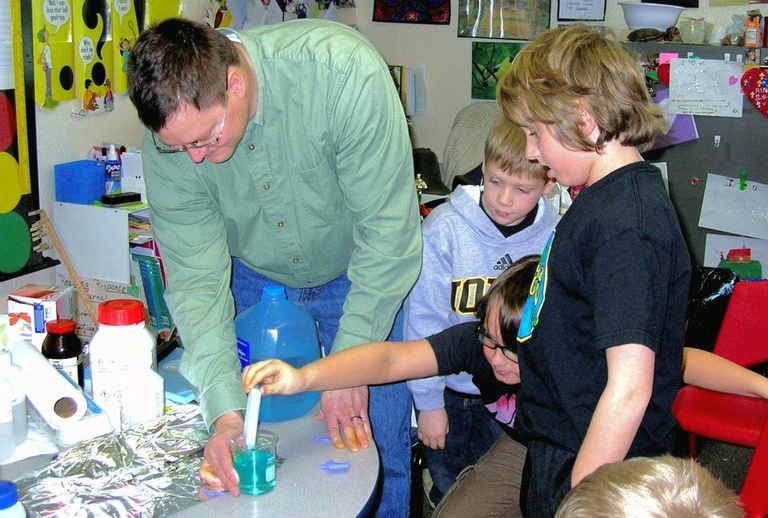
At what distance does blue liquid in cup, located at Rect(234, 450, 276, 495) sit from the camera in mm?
1212

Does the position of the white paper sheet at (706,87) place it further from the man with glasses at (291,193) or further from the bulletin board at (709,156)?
the man with glasses at (291,193)

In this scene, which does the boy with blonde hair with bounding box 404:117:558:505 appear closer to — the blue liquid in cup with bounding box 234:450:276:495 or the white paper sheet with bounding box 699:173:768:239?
the blue liquid in cup with bounding box 234:450:276:495

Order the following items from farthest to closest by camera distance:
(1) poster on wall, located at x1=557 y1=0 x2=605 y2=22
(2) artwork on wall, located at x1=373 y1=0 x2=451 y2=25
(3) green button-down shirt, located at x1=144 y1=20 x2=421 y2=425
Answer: (2) artwork on wall, located at x1=373 y1=0 x2=451 y2=25
(1) poster on wall, located at x1=557 y1=0 x2=605 y2=22
(3) green button-down shirt, located at x1=144 y1=20 x2=421 y2=425

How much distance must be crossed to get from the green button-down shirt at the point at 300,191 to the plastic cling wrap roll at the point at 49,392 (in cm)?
21

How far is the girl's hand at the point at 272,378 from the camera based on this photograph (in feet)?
4.05

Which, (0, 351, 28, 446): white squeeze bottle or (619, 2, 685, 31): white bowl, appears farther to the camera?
(619, 2, 685, 31): white bowl

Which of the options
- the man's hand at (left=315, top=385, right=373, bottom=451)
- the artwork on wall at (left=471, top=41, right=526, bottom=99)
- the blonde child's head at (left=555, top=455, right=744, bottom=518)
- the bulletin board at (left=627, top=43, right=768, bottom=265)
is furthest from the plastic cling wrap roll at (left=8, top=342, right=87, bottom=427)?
the artwork on wall at (left=471, top=41, right=526, bottom=99)

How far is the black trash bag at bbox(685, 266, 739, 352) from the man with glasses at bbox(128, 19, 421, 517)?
1355mm

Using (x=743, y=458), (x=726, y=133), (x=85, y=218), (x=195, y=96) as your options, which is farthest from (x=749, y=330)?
(x=85, y=218)

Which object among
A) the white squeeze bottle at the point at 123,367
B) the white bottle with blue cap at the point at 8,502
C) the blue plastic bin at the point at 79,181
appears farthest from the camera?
the blue plastic bin at the point at 79,181

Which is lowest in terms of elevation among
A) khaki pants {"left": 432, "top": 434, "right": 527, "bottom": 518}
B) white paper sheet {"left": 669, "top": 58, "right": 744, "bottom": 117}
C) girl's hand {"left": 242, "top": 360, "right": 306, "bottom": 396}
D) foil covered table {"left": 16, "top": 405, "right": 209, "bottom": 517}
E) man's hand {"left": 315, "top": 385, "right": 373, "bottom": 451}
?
khaki pants {"left": 432, "top": 434, "right": 527, "bottom": 518}

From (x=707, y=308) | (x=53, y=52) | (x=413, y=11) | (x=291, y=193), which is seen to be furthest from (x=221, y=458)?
(x=413, y=11)

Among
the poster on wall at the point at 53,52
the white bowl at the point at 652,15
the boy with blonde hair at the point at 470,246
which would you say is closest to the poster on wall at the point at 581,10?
the white bowl at the point at 652,15

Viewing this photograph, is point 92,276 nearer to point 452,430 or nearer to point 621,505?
point 452,430
